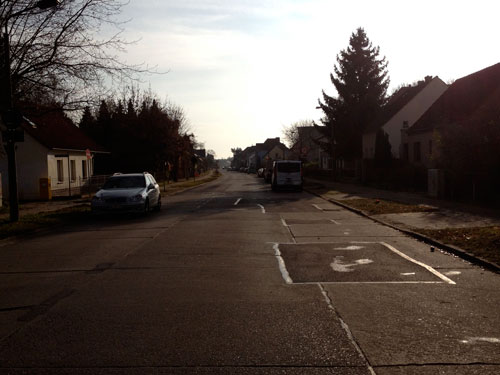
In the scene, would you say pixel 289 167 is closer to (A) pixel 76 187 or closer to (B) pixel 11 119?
(A) pixel 76 187

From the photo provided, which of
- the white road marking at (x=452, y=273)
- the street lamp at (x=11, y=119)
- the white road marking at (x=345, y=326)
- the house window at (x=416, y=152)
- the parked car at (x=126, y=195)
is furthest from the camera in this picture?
the house window at (x=416, y=152)

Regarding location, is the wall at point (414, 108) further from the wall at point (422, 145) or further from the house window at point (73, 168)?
the house window at point (73, 168)

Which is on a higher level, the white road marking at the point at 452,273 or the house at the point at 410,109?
the house at the point at 410,109

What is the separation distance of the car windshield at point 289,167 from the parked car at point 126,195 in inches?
705

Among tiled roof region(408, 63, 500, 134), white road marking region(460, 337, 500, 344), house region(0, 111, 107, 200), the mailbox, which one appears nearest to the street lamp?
the mailbox

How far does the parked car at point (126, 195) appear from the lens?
1958cm

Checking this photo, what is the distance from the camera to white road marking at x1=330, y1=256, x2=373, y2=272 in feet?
31.1

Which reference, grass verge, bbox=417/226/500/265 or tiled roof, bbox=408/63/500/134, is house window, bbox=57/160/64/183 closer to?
tiled roof, bbox=408/63/500/134

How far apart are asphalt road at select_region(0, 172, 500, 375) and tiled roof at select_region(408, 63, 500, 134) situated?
22.1m

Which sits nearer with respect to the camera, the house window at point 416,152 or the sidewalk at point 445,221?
the sidewalk at point 445,221

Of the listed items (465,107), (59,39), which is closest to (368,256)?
(59,39)

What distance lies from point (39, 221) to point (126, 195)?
3167 mm

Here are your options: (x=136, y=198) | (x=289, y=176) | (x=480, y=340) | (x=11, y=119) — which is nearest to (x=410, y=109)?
(x=289, y=176)

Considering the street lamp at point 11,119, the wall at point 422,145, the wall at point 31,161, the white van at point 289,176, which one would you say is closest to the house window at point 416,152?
the wall at point 422,145
